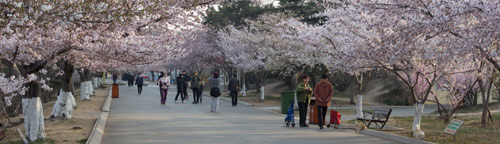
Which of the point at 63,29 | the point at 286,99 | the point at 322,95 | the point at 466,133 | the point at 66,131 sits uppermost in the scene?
the point at 63,29

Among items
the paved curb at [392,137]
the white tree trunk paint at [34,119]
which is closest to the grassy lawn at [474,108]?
the paved curb at [392,137]

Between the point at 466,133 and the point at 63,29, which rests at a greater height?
the point at 63,29

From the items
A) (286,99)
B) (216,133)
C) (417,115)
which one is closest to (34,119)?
(216,133)

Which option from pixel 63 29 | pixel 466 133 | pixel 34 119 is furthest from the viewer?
pixel 466 133

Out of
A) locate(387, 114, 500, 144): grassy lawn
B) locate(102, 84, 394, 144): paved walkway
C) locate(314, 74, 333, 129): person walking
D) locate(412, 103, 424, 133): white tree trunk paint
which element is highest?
locate(314, 74, 333, 129): person walking

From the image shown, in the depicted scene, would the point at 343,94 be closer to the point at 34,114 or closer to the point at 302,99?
the point at 302,99

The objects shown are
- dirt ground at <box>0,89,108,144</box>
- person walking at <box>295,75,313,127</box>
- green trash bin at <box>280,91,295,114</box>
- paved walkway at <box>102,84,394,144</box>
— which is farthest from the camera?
green trash bin at <box>280,91,295,114</box>

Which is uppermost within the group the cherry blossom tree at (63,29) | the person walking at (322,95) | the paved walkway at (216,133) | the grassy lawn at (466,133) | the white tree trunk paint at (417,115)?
the cherry blossom tree at (63,29)

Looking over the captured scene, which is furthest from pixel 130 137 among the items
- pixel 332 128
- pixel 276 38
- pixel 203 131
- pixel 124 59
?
pixel 276 38

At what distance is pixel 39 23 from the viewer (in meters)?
8.77

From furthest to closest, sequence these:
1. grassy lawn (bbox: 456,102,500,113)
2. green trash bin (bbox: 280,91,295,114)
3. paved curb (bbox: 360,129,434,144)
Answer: grassy lawn (bbox: 456,102,500,113), green trash bin (bbox: 280,91,295,114), paved curb (bbox: 360,129,434,144)

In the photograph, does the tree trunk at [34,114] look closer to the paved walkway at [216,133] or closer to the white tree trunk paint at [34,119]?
the white tree trunk paint at [34,119]

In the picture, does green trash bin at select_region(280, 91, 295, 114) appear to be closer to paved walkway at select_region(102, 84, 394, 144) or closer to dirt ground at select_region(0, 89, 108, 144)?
paved walkway at select_region(102, 84, 394, 144)

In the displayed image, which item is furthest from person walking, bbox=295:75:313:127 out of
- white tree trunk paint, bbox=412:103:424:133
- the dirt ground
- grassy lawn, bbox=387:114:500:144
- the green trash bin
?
the dirt ground
